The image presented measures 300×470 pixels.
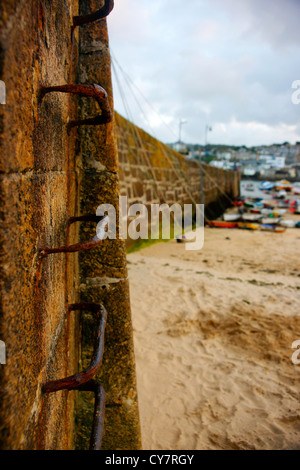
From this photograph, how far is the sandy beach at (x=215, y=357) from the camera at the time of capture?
88.7 inches

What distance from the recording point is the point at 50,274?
0.89 metres

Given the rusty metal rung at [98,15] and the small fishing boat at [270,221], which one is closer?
the rusty metal rung at [98,15]

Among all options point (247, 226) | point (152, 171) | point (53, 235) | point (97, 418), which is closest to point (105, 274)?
point (53, 235)

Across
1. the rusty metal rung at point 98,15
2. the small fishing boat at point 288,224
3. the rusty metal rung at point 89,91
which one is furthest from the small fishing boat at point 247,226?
the rusty metal rung at point 89,91

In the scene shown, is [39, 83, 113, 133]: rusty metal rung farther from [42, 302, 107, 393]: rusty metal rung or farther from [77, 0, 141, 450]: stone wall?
[42, 302, 107, 393]: rusty metal rung

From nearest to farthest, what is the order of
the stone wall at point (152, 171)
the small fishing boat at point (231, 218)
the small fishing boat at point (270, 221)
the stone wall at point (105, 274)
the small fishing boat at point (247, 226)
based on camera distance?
the stone wall at point (105, 274)
the stone wall at point (152, 171)
the small fishing boat at point (247, 226)
the small fishing boat at point (270, 221)
the small fishing boat at point (231, 218)

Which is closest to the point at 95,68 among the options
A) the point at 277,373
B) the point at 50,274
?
the point at 50,274

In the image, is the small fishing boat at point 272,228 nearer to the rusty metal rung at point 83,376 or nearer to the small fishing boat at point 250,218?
the small fishing boat at point 250,218

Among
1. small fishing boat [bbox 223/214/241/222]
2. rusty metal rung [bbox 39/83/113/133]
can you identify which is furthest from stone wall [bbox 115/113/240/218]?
rusty metal rung [bbox 39/83/113/133]

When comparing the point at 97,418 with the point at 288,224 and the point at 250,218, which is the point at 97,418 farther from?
the point at 288,224

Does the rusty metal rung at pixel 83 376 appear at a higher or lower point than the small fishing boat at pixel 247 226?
higher
